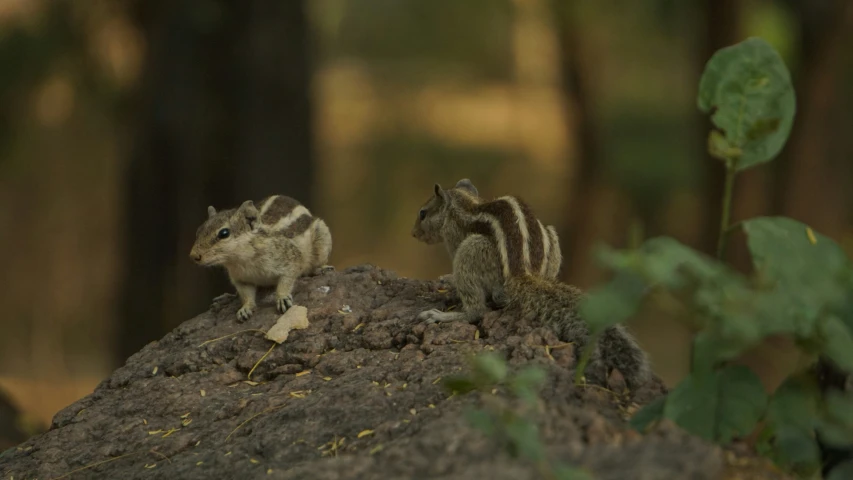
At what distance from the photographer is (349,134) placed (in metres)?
19.5

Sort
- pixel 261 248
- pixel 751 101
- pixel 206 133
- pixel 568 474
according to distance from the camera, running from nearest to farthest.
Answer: pixel 568 474
pixel 751 101
pixel 261 248
pixel 206 133

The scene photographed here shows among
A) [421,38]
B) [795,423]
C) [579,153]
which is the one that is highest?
[421,38]

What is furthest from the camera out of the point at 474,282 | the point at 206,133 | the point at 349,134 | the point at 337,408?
the point at 349,134

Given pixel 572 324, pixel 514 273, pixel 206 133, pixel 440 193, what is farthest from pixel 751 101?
pixel 206 133

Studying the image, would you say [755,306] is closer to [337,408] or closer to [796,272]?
[796,272]

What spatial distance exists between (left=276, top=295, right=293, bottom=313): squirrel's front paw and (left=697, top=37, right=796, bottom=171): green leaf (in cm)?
231

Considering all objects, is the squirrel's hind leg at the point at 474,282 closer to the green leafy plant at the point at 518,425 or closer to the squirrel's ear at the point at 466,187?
the squirrel's ear at the point at 466,187

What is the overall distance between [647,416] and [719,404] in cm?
22

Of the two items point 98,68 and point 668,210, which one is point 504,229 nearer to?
point 98,68

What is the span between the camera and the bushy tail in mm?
3574

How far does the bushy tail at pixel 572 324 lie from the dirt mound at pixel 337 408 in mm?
68

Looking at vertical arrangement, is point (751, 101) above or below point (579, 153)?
above

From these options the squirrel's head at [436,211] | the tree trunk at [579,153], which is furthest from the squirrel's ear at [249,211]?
the tree trunk at [579,153]

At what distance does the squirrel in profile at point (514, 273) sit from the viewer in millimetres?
3641
